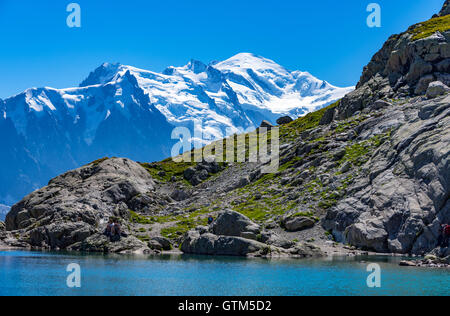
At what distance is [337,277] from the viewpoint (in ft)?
179

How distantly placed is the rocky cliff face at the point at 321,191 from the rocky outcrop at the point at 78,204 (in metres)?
0.30

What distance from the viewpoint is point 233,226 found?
86625 mm

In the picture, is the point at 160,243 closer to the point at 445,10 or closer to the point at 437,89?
the point at 437,89

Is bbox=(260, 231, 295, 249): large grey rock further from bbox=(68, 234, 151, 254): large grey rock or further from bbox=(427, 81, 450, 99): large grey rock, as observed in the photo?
bbox=(427, 81, 450, 99): large grey rock

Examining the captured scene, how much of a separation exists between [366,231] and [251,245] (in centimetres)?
1962

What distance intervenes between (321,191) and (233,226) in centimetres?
2667

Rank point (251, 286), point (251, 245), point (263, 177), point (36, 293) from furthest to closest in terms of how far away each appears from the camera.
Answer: point (263, 177) < point (251, 245) < point (251, 286) < point (36, 293)

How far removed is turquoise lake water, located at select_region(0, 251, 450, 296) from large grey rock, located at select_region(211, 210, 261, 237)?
45.7 ft

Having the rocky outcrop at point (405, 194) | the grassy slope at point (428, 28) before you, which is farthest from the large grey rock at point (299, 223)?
the grassy slope at point (428, 28)

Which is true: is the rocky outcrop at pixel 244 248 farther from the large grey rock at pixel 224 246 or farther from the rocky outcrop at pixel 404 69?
the rocky outcrop at pixel 404 69

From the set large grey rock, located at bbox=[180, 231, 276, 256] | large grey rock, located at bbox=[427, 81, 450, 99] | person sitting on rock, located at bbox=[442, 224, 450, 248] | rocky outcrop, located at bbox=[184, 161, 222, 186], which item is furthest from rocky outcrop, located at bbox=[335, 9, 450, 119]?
large grey rock, located at bbox=[180, 231, 276, 256]

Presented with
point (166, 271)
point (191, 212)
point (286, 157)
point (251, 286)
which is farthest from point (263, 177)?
point (251, 286)
